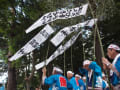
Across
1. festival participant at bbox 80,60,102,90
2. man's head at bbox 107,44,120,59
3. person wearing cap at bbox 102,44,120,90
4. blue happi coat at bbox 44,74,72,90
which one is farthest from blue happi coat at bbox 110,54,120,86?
blue happi coat at bbox 44,74,72,90

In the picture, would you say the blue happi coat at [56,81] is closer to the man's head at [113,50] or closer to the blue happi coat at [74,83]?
the blue happi coat at [74,83]

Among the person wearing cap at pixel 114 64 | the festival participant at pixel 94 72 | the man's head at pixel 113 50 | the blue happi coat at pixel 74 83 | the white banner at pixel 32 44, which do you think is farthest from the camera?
the blue happi coat at pixel 74 83

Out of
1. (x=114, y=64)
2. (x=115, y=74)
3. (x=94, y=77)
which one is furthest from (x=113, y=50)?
(x=94, y=77)

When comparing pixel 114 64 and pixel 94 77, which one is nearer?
pixel 114 64

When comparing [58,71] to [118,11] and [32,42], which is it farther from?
[118,11]

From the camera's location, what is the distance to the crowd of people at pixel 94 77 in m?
3.87

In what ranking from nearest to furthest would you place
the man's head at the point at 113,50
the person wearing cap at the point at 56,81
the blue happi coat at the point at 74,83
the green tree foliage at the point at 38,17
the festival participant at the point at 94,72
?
the man's head at the point at 113,50 → the festival participant at the point at 94,72 → the person wearing cap at the point at 56,81 → the blue happi coat at the point at 74,83 → the green tree foliage at the point at 38,17

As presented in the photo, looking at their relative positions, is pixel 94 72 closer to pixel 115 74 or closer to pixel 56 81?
pixel 115 74

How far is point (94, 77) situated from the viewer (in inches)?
197

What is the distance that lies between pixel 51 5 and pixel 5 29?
8.35 ft

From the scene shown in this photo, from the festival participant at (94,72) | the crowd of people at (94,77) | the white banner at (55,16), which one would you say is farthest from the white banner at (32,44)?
the festival participant at (94,72)

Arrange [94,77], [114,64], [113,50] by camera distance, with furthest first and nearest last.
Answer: [94,77], [113,50], [114,64]

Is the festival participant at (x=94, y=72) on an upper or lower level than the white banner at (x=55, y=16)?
lower

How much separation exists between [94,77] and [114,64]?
1209mm
